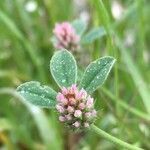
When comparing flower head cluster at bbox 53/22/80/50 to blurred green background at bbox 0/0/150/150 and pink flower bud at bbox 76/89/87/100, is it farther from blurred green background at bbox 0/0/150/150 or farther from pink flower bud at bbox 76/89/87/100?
pink flower bud at bbox 76/89/87/100

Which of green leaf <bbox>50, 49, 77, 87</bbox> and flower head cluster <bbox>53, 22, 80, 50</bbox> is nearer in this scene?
green leaf <bbox>50, 49, 77, 87</bbox>

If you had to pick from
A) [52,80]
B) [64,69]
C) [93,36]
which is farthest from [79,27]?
[52,80]

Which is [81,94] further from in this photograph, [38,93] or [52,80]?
[52,80]

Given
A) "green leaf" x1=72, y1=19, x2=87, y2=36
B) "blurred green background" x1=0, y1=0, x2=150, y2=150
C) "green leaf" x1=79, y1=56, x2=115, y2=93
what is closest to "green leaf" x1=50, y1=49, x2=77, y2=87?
"green leaf" x1=79, y1=56, x2=115, y2=93

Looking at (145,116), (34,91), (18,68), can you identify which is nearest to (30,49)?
(18,68)

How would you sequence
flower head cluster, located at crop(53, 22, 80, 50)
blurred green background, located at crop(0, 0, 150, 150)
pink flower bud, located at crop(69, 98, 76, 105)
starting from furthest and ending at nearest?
blurred green background, located at crop(0, 0, 150, 150) → flower head cluster, located at crop(53, 22, 80, 50) → pink flower bud, located at crop(69, 98, 76, 105)

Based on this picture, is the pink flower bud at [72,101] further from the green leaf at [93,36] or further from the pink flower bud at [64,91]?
the green leaf at [93,36]
